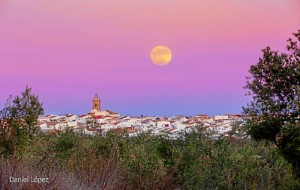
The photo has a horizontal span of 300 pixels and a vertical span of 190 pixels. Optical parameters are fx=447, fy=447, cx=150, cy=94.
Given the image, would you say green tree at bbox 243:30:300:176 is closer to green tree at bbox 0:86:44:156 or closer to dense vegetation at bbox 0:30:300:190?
dense vegetation at bbox 0:30:300:190

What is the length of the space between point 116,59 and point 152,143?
274 inches

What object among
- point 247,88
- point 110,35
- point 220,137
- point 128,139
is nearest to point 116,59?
point 110,35

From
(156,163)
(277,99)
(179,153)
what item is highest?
(277,99)

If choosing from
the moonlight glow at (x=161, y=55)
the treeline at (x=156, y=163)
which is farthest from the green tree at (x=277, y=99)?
the moonlight glow at (x=161, y=55)

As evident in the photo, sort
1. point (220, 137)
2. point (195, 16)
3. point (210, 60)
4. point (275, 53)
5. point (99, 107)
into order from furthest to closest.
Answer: point (99, 107) < point (210, 60) < point (195, 16) < point (220, 137) < point (275, 53)

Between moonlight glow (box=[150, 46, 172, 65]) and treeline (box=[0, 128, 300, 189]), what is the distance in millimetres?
5177

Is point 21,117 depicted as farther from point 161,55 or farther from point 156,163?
point 161,55

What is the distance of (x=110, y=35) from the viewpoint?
55.5 ft

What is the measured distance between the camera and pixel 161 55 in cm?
1809

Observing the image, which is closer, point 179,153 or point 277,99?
point 277,99

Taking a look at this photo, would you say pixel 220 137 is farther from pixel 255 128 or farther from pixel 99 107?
pixel 99 107

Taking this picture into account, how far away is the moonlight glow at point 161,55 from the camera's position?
702 inches

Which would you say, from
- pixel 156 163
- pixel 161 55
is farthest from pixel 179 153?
pixel 161 55

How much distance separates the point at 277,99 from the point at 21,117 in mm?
6611
